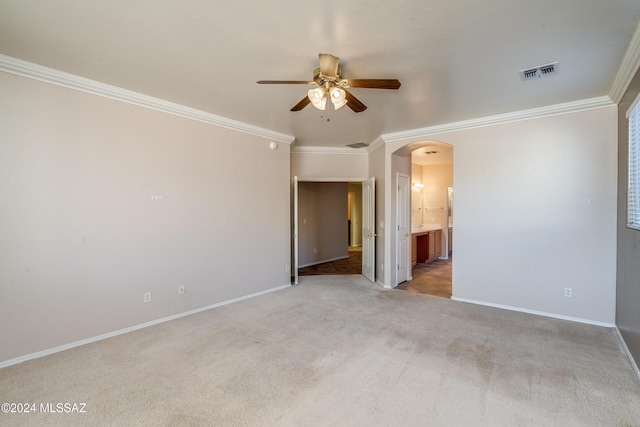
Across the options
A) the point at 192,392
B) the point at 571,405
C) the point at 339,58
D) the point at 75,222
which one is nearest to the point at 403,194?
the point at 339,58

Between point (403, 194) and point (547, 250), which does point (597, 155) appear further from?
point (403, 194)

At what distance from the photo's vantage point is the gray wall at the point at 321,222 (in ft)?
22.7

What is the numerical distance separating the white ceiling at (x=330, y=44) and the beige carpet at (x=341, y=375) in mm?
2629

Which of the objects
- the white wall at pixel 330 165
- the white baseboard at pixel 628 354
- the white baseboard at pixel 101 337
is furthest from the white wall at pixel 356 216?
the white baseboard at pixel 628 354

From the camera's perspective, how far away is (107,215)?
299cm

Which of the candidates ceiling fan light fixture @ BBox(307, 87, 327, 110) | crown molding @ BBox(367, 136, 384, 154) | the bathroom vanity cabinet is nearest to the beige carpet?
ceiling fan light fixture @ BBox(307, 87, 327, 110)

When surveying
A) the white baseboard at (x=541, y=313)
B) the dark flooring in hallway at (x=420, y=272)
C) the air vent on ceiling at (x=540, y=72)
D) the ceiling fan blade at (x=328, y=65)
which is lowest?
the dark flooring in hallway at (x=420, y=272)

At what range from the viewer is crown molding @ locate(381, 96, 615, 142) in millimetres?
3256

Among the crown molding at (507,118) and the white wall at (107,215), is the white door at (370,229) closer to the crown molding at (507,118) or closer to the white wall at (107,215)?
the crown molding at (507,118)

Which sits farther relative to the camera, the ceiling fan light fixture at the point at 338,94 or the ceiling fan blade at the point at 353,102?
the ceiling fan blade at the point at 353,102

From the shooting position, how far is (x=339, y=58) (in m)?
2.37

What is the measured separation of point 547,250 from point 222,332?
411cm

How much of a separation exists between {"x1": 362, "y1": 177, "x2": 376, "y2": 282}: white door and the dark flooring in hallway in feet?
Result: 1.96

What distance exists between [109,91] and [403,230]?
472 cm
